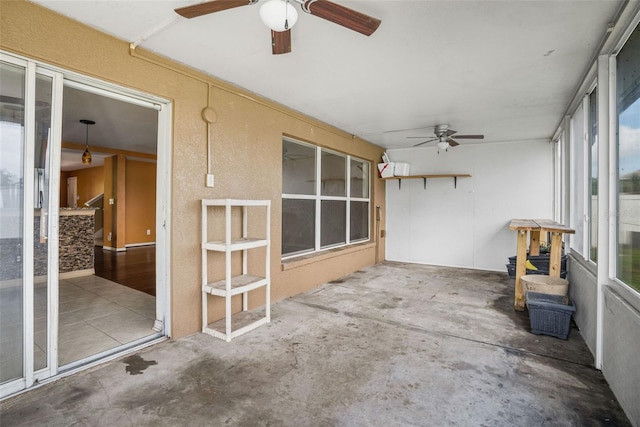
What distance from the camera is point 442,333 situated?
113 inches

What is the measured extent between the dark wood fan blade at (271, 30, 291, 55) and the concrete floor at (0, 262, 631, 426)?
2164 millimetres

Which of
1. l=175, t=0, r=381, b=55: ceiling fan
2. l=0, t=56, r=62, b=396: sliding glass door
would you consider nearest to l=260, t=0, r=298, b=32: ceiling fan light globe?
l=175, t=0, r=381, b=55: ceiling fan

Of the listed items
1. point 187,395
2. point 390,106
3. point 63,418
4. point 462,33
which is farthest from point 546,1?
point 63,418

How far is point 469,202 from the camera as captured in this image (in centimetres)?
589

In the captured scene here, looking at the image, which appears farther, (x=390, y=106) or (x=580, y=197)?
(x=390, y=106)

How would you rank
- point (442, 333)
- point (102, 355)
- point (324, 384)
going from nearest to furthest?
1. point (324, 384)
2. point (102, 355)
3. point (442, 333)

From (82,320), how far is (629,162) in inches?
180

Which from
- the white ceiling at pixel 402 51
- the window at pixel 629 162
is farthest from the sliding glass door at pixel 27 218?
the window at pixel 629 162

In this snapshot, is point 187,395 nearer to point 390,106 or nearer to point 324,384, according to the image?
point 324,384

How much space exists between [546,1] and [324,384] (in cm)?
272

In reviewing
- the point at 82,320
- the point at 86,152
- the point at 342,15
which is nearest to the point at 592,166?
the point at 342,15

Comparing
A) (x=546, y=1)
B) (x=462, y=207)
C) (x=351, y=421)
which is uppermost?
(x=546, y=1)

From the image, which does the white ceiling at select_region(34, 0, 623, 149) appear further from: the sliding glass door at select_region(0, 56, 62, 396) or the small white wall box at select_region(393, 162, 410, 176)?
the small white wall box at select_region(393, 162, 410, 176)

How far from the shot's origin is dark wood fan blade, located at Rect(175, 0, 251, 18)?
155 centimetres
